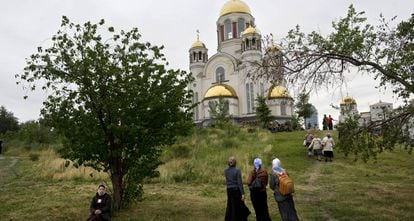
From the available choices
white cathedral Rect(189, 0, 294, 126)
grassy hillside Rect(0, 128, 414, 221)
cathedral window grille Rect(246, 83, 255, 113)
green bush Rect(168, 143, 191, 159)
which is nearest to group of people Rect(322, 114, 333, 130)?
grassy hillside Rect(0, 128, 414, 221)

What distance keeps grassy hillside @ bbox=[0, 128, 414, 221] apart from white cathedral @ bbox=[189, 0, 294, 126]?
20.5 m

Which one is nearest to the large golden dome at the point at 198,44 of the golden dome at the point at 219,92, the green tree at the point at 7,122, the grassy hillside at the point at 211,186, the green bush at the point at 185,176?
the golden dome at the point at 219,92

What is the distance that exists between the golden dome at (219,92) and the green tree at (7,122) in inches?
890

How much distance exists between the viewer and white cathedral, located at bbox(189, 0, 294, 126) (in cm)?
4653

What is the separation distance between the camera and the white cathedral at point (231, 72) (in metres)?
46.5

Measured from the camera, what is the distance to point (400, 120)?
11180 millimetres

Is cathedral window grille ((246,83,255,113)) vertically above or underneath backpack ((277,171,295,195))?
above

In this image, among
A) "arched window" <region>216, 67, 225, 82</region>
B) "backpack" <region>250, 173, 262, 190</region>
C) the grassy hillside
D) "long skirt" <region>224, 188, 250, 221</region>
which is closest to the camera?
"backpack" <region>250, 173, 262, 190</region>

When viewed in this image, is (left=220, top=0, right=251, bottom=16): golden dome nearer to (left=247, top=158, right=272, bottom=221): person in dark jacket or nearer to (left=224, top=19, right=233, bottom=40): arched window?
(left=224, top=19, right=233, bottom=40): arched window

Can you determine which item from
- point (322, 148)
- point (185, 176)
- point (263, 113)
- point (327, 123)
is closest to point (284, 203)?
point (185, 176)

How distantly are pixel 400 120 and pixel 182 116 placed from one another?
5.61m

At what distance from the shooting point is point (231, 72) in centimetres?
5031

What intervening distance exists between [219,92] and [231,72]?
4.68 metres

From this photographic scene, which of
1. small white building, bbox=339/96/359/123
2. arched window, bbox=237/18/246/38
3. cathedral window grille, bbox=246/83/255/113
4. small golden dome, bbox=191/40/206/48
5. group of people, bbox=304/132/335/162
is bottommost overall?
group of people, bbox=304/132/335/162
